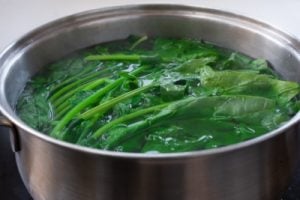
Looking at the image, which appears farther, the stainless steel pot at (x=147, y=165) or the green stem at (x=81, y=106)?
the green stem at (x=81, y=106)

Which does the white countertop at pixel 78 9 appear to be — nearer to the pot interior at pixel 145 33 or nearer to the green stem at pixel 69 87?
→ the pot interior at pixel 145 33

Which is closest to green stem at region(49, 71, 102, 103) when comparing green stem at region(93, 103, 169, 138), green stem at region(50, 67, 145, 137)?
green stem at region(50, 67, 145, 137)

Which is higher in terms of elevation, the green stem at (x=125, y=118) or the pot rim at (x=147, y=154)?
the pot rim at (x=147, y=154)

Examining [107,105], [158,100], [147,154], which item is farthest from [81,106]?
[147,154]

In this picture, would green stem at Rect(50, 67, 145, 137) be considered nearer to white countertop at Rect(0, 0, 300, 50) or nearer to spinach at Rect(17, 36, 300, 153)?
spinach at Rect(17, 36, 300, 153)


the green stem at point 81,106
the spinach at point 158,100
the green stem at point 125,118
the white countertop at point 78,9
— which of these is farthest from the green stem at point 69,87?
the white countertop at point 78,9

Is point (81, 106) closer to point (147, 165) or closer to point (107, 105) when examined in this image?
point (107, 105)
